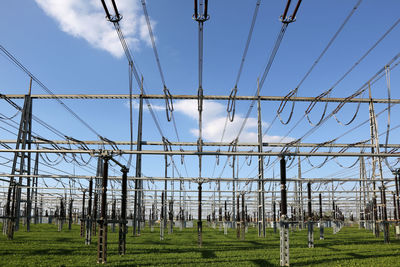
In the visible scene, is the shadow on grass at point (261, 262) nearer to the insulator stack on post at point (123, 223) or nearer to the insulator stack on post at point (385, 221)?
the insulator stack on post at point (123, 223)

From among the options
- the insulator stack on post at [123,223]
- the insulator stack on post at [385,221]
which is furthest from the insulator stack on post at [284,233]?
the insulator stack on post at [385,221]

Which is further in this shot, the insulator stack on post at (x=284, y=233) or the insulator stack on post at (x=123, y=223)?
the insulator stack on post at (x=123, y=223)

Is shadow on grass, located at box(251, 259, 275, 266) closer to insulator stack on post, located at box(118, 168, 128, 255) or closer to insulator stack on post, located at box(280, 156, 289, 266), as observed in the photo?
insulator stack on post, located at box(280, 156, 289, 266)

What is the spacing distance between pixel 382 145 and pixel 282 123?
15015mm

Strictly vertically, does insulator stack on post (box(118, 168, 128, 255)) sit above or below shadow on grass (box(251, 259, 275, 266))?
above

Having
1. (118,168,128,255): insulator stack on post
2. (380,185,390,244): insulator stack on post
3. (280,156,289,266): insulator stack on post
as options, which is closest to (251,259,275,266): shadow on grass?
(280,156,289,266): insulator stack on post

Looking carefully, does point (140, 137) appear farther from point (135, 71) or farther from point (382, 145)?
point (382, 145)

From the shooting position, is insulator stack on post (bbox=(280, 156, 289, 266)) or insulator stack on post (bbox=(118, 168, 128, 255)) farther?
insulator stack on post (bbox=(118, 168, 128, 255))

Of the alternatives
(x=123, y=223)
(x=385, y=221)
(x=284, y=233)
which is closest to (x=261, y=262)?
(x=284, y=233)

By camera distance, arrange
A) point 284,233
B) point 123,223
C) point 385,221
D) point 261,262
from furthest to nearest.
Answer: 1. point 385,221
2. point 123,223
3. point 261,262
4. point 284,233

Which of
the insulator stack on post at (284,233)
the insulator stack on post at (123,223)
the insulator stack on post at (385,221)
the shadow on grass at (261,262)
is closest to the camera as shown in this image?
the insulator stack on post at (284,233)

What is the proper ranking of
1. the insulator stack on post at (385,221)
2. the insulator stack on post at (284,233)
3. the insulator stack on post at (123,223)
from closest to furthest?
the insulator stack on post at (284,233) → the insulator stack on post at (123,223) → the insulator stack on post at (385,221)

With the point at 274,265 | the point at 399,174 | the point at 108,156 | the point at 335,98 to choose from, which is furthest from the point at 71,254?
the point at 335,98

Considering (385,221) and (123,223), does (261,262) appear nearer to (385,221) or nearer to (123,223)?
(123,223)
